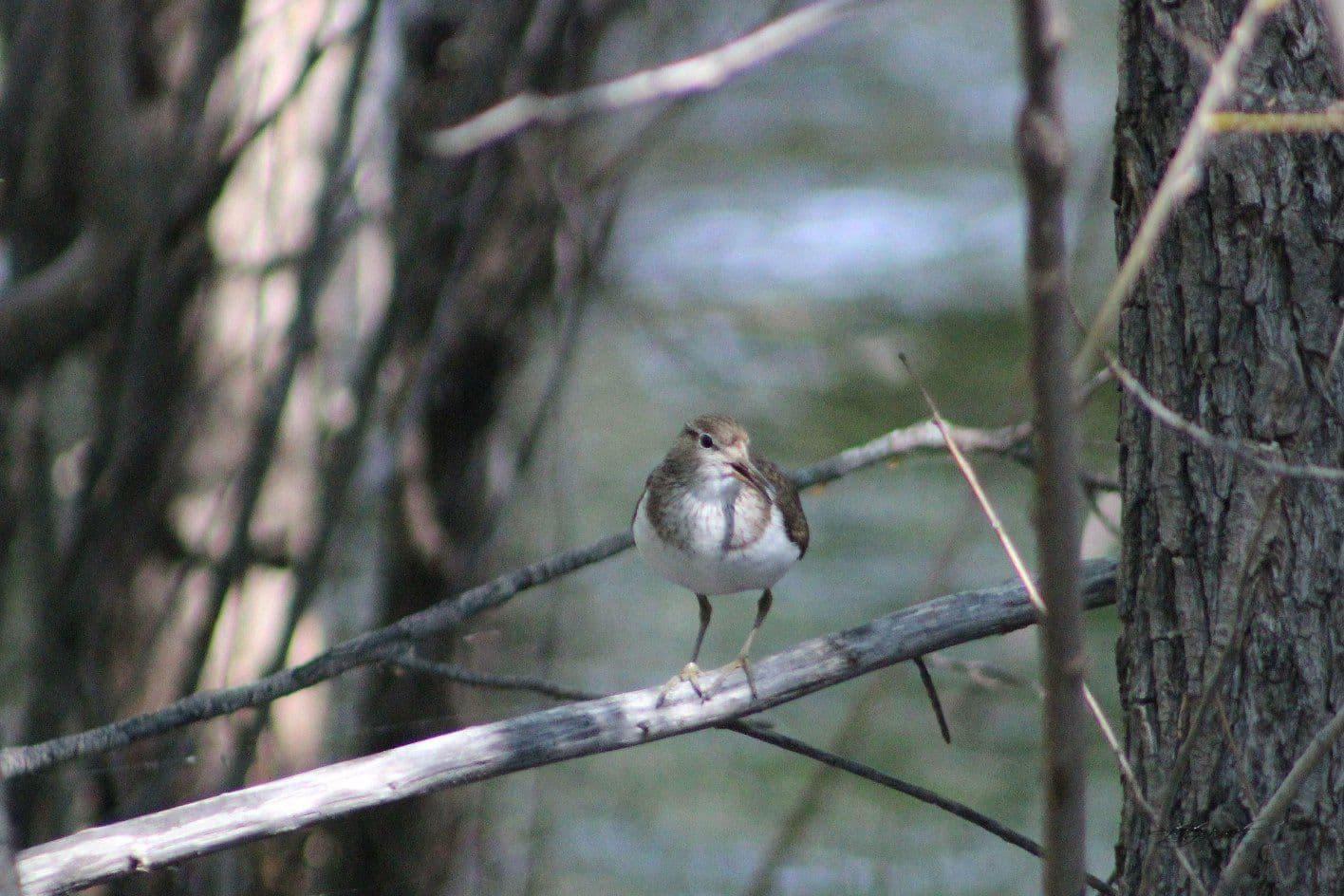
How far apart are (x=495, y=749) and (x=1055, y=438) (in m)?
1.16

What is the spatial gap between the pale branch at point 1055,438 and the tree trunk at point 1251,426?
821mm

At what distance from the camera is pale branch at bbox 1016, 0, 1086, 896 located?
105 centimetres

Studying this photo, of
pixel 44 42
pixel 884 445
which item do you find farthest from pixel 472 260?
pixel 884 445

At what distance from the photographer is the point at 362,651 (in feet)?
8.28

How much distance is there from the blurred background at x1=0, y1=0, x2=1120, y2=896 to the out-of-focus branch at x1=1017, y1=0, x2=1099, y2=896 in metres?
0.88

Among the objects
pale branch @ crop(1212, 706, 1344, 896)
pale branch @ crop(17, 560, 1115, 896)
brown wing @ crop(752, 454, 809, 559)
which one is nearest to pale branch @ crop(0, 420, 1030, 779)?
brown wing @ crop(752, 454, 809, 559)

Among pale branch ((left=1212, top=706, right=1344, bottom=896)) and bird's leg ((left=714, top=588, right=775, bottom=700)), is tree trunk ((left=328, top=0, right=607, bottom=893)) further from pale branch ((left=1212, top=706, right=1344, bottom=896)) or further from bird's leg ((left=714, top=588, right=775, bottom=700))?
pale branch ((left=1212, top=706, right=1344, bottom=896))

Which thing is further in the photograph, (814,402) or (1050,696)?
(814,402)

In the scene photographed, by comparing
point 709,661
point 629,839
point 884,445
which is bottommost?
point 629,839

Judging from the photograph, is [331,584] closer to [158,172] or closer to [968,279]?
[158,172]

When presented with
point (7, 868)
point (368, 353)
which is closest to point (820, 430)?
point (368, 353)

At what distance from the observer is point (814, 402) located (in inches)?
364

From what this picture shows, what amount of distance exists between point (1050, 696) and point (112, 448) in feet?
11.5

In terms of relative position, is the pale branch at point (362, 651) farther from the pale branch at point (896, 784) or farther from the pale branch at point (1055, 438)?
the pale branch at point (1055, 438)
